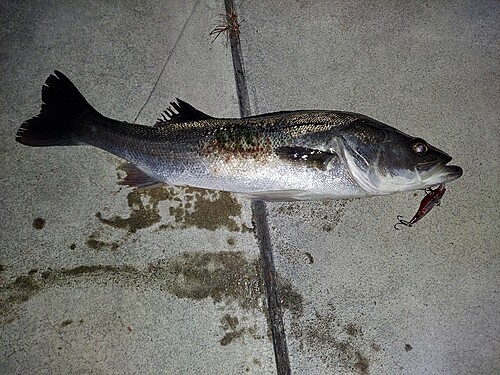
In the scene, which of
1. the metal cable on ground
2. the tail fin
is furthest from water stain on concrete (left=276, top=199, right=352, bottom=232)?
the tail fin

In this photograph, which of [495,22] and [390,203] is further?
[495,22]

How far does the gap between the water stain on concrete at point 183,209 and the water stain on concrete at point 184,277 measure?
0.73ft

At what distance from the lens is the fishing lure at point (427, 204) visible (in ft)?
9.97

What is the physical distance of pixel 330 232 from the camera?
304 centimetres

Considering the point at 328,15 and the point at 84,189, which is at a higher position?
the point at 328,15

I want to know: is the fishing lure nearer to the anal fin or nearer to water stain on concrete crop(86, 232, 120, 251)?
the anal fin

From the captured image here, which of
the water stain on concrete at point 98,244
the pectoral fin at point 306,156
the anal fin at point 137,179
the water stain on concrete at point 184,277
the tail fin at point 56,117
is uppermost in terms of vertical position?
the tail fin at point 56,117

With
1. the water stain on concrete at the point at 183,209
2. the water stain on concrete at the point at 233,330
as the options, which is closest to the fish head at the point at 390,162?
the water stain on concrete at the point at 183,209

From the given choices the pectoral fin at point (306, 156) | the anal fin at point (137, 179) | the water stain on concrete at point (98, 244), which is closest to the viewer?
the pectoral fin at point (306, 156)

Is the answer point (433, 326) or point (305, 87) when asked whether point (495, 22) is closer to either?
point (305, 87)

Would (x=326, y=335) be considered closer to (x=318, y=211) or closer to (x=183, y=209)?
(x=318, y=211)

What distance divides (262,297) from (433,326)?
4.18 ft

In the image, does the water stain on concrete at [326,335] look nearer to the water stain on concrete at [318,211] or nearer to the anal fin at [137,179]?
the water stain on concrete at [318,211]

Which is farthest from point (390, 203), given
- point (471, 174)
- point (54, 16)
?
point (54, 16)
